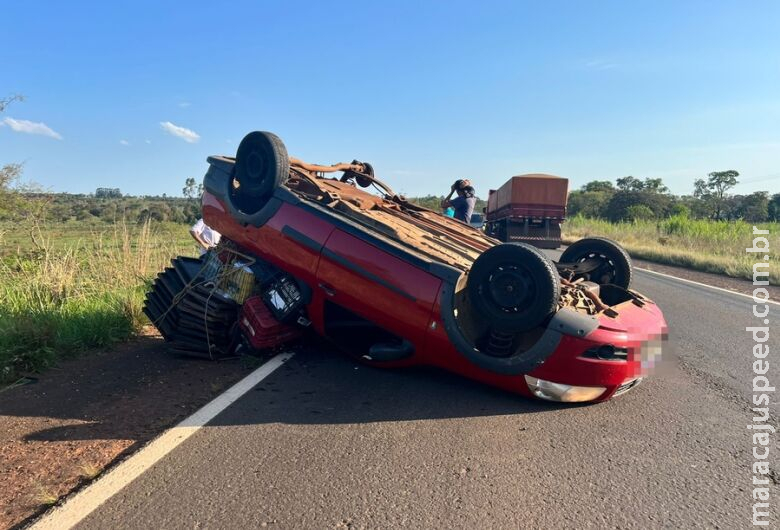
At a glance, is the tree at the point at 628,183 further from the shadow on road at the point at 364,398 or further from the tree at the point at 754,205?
the shadow on road at the point at 364,398

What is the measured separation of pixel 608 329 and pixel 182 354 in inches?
140

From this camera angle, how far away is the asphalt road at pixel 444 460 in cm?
233

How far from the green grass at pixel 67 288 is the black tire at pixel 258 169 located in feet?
6.79

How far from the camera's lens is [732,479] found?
273 cm

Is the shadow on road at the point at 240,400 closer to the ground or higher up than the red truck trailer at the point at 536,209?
closer to the ground

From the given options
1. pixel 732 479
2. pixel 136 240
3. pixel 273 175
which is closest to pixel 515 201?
pixel 136 240

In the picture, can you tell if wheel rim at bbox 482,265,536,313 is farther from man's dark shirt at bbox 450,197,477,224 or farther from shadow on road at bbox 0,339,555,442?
man's dark shirt at bbox 450,197,477,224

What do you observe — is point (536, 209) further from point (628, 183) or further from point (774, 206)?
point (628, 183)

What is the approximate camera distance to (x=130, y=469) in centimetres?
262

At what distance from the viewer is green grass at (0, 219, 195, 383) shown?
180 inches

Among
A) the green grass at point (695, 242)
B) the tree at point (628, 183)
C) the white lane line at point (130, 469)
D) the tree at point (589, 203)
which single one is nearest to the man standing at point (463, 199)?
the white lane line at point (130, 469)

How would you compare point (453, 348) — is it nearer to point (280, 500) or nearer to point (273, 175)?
point (280, 500)

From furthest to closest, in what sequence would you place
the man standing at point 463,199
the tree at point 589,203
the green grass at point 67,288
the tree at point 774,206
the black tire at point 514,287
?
the tree at point 589,203 < the tree at point 774,206 < the man standing at point 463,199 < the green grass at point 67,288 < the black tire at point 514,287

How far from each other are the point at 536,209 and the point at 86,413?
1780cm
